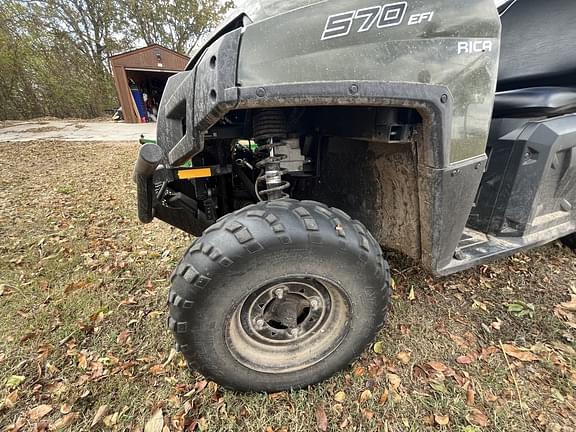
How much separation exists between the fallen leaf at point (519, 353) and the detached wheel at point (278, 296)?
96 centimetres

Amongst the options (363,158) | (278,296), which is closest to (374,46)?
(363,158)

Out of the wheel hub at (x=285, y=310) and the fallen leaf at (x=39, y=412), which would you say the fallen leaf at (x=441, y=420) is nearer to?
the wheel hub at (x=285, y=310)

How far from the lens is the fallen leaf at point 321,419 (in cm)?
154

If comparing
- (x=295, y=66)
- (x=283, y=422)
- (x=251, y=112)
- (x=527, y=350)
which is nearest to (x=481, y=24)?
(x=295, y=66)

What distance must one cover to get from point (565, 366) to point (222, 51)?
7.99 ft

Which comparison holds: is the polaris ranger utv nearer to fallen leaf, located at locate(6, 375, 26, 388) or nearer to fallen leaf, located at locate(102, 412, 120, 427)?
fallen leaf, located at locate(102, 412, 120, 427)

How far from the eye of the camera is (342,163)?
2156 mm

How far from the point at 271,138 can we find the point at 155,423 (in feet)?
5.06

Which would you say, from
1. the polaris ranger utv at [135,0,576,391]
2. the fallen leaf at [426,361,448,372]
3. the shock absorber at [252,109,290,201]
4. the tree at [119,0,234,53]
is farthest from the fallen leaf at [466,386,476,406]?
the tree at [119,0,234,53]

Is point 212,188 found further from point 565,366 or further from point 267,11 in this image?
point 565,366

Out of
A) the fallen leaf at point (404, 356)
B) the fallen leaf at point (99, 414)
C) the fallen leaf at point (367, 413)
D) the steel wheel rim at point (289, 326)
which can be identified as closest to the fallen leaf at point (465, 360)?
the fallen leaf at point (404, 356)

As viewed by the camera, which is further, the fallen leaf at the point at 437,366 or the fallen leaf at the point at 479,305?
the fallen leaf at the point at 479,305

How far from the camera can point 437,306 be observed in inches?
90.2

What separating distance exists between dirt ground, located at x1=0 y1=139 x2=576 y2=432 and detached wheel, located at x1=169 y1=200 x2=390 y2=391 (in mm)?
224
